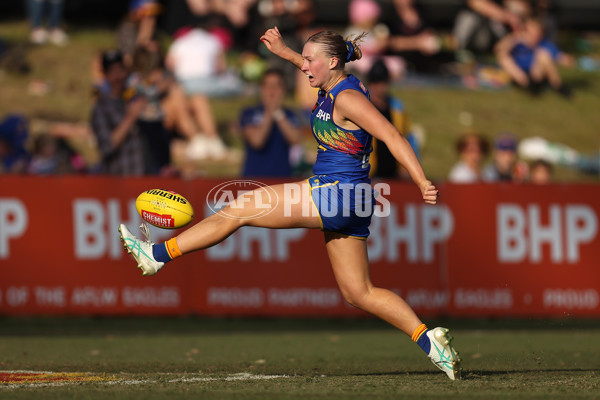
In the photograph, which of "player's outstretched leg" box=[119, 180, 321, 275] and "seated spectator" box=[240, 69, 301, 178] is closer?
"player's outstretched leg" box=[119, 180, 321, 275]

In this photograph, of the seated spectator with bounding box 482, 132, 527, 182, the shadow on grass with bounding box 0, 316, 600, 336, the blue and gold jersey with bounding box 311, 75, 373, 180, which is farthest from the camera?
the seated spectator with bounding box 482, 132, 527, 182

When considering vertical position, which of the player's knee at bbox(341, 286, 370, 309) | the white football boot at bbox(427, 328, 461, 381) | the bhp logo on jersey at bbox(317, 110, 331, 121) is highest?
the bhp logo on jersey at bbox(317, 110, 331, 121)

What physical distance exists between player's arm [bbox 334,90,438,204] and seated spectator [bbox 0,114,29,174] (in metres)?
7.32

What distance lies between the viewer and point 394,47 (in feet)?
56.9

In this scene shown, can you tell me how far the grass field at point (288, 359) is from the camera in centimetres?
616

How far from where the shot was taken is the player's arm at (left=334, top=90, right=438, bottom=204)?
629 cm

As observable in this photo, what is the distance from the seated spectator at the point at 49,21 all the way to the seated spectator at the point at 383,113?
737 centimetres

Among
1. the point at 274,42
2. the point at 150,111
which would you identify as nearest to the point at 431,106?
the point at 150,111

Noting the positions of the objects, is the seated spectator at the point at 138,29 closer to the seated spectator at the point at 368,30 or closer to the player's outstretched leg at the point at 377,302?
the seated spectator at the point at 368,30

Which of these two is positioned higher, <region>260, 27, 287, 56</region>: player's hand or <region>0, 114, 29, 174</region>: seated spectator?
<region>260, 27, 287, 56</region>: player's hand

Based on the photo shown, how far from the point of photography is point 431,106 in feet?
59.2

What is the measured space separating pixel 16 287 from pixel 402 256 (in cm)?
419

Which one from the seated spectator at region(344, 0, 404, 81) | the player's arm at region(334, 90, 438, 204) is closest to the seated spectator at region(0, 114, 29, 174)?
the seated spectator at region(344, 0, 404, 81)

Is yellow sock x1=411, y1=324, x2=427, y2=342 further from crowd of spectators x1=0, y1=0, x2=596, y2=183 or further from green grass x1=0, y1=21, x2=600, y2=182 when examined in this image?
green grass x1=0, y1=21, x2=600, y2=182
